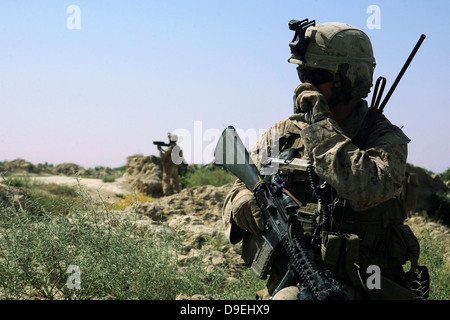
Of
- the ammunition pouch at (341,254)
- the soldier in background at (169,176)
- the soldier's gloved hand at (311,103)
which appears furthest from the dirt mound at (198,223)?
the soldier in background at (169,176)

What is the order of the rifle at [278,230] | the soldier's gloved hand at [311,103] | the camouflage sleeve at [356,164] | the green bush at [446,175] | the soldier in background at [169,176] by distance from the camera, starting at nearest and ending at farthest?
the rifle at [278,230]
the camouflage sleeve at [356,164]
the soldier's gloved hand at [311,103]
the soldier in background at [169,176]
the green bush at [446,175]

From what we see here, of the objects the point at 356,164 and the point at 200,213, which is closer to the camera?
the point at 356,164

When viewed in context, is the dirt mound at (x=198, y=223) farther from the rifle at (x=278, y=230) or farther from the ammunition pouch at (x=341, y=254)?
the ammunition pouch at (x=341, y=254)

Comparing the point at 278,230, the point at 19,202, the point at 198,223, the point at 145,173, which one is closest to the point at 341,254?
the point at 278,230

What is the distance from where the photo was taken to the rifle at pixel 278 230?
2924mm

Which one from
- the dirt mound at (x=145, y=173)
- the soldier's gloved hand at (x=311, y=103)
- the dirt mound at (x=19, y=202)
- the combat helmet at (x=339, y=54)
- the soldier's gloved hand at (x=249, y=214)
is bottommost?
the dirt mound at (x=145, y=173)

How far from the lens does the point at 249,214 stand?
3.45 m

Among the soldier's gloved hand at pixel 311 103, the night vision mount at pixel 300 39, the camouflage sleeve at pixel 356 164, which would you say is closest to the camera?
the camouflage sleeve at pixel 356 164

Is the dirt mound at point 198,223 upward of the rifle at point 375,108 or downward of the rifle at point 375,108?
downward

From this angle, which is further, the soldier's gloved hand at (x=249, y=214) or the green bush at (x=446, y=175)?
the green bush at (x=446, y=175)

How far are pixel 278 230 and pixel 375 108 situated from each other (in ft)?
3.18

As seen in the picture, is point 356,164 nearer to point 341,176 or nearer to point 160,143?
point 341,176

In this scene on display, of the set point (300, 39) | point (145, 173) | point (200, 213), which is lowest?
point (145, 173)
